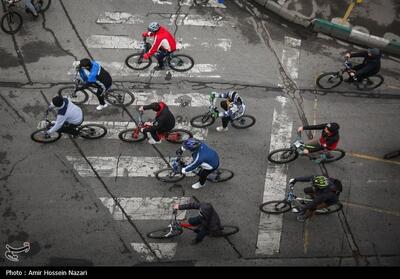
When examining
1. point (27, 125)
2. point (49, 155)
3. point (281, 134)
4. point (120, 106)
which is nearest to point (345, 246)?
point (281, 134)

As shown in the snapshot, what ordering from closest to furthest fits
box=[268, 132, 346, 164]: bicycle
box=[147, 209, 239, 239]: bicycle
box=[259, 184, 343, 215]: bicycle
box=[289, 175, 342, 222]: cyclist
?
1. box=[289, 175, 342, 222]: cyclist
2. box=[147, 209, 239, 239]: bicycle
3. box=[259, 184, 343, 215]: bicycle
4. box=[268, 132, 346, 164]: bicycle

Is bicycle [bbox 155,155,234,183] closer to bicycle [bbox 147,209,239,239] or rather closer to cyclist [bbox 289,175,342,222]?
bicycle [bbox 147,209,239,239]

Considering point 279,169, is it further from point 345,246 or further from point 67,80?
point 67,80

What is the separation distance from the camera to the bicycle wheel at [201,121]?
12.8m

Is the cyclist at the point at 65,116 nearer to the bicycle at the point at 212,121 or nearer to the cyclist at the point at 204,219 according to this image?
the bicycle at the point at 212,121

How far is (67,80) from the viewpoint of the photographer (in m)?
13.7

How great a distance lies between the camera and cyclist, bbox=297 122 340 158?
433 inches

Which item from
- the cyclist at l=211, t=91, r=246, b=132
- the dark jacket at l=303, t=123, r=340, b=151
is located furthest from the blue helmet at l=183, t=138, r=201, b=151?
the dark jacket at l=303, t=123, r=340, b=151

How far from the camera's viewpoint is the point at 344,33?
15.5 meters

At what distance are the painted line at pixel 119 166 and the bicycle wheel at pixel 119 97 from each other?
83.4 inches

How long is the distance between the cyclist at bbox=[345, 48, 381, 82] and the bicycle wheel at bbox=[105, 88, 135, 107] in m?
7.47

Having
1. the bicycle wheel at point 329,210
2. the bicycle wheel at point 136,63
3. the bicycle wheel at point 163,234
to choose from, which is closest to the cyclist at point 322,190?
the bicycle wheel at point 329,210

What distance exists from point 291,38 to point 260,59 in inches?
69.5

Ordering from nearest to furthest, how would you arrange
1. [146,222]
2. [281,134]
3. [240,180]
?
[146,222] < [240,180] < [281,134]
